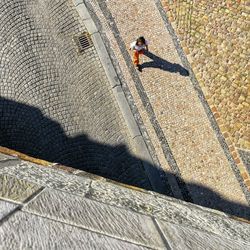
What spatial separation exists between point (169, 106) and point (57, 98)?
2258 millimetres

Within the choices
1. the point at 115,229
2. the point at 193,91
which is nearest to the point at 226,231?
the point at 115,229

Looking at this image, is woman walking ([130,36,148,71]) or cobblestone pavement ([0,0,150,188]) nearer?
cobblestone pavement ([0,0,150,188])

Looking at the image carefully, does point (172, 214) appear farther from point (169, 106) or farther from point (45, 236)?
point (169, 106)

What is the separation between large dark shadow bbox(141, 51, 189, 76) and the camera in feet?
30.3

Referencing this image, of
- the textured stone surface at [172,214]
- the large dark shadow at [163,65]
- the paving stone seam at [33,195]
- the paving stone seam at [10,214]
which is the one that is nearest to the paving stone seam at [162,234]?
the textured stone surface at [172,214]

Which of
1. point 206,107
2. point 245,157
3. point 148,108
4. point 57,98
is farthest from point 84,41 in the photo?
point 245,157

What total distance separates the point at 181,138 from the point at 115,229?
584 cm

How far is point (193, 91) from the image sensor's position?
9.20 metres

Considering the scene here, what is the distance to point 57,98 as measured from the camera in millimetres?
8555

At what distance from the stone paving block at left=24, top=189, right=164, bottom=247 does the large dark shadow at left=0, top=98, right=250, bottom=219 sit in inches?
183

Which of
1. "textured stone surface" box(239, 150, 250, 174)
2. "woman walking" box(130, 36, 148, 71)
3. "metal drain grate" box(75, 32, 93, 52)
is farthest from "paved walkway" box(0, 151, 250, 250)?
"metal drain grate" box(75, 32, 93, 52)

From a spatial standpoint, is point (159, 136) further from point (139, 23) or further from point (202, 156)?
point (139, 23)

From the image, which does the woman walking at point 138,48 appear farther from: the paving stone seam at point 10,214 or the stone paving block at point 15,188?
the paving stone seam at point 10,214

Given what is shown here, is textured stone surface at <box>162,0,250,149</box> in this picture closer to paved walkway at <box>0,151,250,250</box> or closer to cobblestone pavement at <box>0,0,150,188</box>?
cobblestone pavement at <box>0,0,150,188</box>
